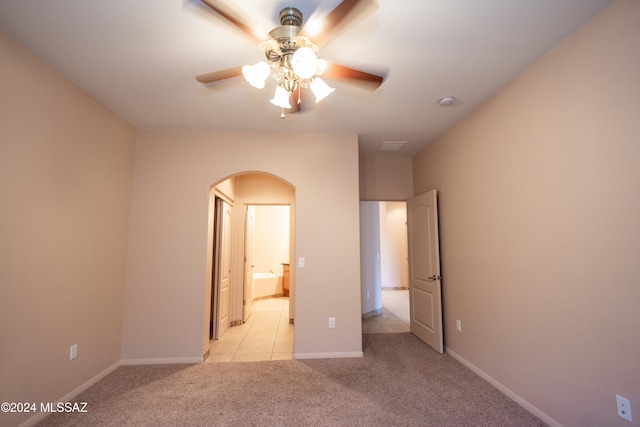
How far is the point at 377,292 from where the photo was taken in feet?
19.2

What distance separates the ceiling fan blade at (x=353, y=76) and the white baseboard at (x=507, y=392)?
2.69 metres

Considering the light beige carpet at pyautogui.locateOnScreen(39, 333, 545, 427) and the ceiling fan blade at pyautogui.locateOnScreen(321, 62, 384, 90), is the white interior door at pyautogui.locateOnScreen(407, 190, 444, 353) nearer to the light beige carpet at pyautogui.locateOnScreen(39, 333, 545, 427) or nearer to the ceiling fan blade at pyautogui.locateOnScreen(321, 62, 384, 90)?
the light beige carpet at pyautogui.locateOnScreen(39, 333, 545, 427)

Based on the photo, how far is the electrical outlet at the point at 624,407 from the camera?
1.67 metres

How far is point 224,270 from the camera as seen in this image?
448 centimetres

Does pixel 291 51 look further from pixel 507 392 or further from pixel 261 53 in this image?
pixel 507 392

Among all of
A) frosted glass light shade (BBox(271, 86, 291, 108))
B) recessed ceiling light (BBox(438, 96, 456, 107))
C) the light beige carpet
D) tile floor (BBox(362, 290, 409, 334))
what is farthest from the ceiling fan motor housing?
tile floor (BBox(362, 290, 409, 334))

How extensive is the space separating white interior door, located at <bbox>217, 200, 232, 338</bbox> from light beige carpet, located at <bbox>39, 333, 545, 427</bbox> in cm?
116

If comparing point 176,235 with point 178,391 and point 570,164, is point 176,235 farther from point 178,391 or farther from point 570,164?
point 570,164

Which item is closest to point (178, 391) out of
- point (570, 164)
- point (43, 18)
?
point (43, 18)

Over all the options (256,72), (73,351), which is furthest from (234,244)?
(256,72)

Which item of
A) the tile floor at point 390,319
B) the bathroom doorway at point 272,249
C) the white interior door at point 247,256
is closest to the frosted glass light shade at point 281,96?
the white interior door at point 247,256

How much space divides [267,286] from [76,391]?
497 cm

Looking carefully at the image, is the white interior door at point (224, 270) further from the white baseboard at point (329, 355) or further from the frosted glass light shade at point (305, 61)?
the frosted glass light shade at point (305, 61)

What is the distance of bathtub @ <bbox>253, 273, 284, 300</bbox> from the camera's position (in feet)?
24.0
